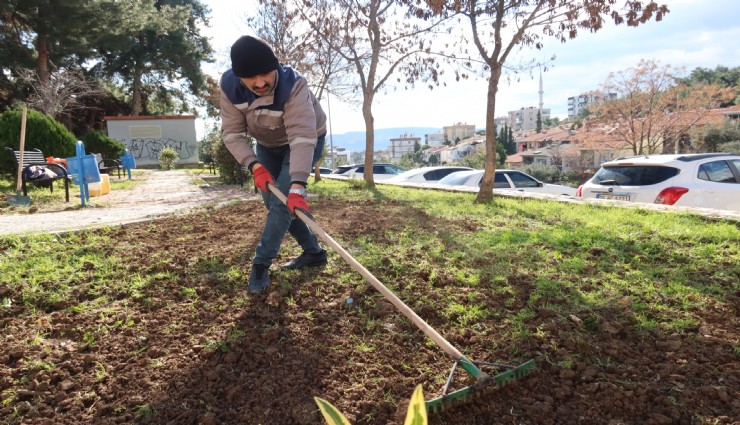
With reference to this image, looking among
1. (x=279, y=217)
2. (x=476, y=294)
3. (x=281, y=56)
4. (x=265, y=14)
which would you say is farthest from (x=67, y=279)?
(x=265, y=14)

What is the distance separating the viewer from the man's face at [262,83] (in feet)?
8.76

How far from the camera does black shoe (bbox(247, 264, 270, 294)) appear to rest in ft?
10.0

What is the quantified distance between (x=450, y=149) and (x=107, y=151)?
314ft

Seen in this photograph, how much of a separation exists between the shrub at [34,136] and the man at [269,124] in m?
8.20

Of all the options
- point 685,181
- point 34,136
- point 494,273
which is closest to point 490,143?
point 685,181

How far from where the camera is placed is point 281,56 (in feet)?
53.5

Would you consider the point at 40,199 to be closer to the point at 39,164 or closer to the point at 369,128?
the point at 39,164

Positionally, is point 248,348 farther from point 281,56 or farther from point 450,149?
point 450,149

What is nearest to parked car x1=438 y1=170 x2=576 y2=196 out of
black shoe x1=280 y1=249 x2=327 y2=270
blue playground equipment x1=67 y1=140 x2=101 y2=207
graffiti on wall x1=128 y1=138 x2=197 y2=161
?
blue playground equipment x1=67 y1=140 x2=101 y2=207

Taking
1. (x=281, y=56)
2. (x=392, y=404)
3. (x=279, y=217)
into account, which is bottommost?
(x=392, y=404)

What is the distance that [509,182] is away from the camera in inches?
429

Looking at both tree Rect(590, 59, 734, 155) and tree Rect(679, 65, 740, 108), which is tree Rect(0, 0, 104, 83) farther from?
tree Rect(679, 65, 740, 108)

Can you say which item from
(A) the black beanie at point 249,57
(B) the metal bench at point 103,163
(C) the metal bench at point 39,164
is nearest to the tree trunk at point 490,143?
(A) the black beanie at point 249,57

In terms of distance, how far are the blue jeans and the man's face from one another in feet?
1.72
